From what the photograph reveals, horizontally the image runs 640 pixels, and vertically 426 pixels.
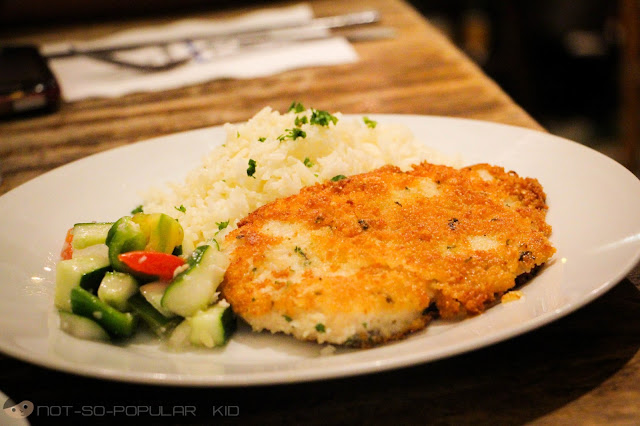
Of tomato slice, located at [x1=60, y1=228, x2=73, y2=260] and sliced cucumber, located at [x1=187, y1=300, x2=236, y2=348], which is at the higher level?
tomato slice, located at [x1=60, y1=228, x2=73, y2=260]

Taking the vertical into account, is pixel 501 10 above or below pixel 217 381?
below

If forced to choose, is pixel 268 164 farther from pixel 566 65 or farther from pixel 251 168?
pixel 566 65

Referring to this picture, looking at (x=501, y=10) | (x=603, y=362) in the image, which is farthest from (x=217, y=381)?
(x=501, y=10)

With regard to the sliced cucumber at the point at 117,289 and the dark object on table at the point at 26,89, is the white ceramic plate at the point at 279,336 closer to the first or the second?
the sliced cucumber at the point at 117,289

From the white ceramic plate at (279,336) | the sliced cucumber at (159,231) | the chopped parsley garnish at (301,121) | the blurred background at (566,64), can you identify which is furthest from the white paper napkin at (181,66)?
the sliced cucumber at (159,231)

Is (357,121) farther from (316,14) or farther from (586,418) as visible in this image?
(316,14)

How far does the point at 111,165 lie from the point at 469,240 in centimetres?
172

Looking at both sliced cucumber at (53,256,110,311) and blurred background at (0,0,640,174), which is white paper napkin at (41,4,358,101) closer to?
blurred background at (0,0,640,174)

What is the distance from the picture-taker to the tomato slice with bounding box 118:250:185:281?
177 centimetres

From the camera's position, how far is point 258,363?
1631 millimetres

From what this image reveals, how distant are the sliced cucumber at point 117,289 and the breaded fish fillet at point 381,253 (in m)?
0.27

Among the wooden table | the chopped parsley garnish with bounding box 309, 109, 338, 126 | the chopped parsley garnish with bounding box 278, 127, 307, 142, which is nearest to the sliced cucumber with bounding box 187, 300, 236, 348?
the wooden table

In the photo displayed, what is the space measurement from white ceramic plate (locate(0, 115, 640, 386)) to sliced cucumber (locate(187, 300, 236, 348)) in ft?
0.12

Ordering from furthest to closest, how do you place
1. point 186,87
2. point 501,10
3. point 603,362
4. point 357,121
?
point 501,10 → point 186,87 → point 357,121 → point 603,362
